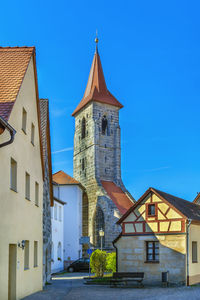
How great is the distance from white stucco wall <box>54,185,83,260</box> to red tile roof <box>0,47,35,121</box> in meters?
35.5

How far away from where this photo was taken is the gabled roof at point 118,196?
54.4m

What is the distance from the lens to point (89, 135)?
61.9 m

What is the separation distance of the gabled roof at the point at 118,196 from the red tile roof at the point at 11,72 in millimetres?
38295

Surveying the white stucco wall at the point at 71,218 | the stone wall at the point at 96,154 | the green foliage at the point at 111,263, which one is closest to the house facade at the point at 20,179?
the green foliage at the point at 111,263

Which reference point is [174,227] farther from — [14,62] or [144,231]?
[14,62]

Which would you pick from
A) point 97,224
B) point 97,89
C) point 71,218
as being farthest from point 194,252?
point 97,89

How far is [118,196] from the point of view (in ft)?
186

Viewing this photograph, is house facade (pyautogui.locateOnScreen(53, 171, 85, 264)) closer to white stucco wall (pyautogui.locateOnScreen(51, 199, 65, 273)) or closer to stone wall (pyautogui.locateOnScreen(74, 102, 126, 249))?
stone wall (pyautogui.locateOnScreen(74, 102, 126, 249))

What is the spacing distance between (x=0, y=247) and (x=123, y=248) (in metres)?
13.5

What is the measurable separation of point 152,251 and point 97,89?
43.4 metres

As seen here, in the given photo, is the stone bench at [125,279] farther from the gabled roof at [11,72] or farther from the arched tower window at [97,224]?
the arched tower window at [97,224]

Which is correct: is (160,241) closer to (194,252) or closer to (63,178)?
(194,252)

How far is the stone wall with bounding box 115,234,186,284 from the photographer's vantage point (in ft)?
73.4

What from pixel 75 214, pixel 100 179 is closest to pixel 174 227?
pixel 75 214
